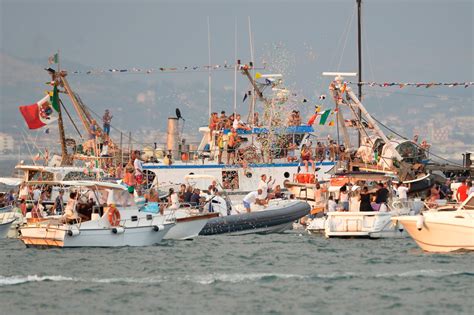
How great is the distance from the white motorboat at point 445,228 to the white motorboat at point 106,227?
7.36 m

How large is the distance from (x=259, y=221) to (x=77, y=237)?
26.1 feet

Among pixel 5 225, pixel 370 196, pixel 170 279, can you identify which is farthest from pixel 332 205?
pixel 170 279

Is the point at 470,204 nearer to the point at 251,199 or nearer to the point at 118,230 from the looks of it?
the point at 118,230

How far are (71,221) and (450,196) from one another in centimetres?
1550

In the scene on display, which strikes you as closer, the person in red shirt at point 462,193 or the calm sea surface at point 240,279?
the calm sea surface at point 240,279

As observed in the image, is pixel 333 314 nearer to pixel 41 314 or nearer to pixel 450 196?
pixel 41 314

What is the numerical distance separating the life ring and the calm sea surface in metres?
0.88

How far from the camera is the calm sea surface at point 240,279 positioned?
28.6m

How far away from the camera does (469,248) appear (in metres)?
35.4

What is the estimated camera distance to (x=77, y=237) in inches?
1480

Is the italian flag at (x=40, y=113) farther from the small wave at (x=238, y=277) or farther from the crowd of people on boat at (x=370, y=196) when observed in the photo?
the small wave at (x=238, y=277)

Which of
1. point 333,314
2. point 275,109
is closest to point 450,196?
point 275,109

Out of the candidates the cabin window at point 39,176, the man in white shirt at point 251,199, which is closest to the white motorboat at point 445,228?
the man in white shirt at point 251,199

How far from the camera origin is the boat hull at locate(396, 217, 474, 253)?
35.2 metres
